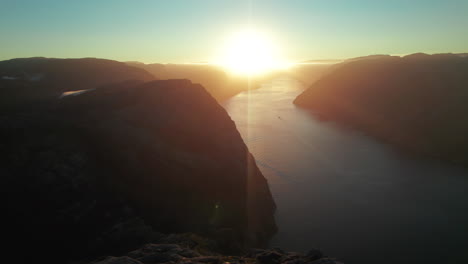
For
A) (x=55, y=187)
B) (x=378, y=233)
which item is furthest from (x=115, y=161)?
(x=378, y=233)

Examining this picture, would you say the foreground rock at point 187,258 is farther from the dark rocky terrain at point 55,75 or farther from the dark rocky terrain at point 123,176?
the dark rocky terrain at point 55,75

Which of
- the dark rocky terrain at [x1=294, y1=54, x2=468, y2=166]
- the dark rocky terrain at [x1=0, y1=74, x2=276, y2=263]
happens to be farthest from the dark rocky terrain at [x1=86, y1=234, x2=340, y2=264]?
the dark rocky terrain at [x1=294, y1=54, x2=468, y2=166]

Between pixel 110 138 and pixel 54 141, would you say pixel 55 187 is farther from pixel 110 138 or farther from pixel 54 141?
pixel 110 138

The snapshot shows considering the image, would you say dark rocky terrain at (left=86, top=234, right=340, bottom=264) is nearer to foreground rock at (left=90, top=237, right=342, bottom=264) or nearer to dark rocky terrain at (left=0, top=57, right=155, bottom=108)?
foreground rock at (left=90, top=237, right=342, bottom=264)

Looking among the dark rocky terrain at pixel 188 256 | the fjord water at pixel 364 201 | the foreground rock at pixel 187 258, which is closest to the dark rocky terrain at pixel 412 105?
the fjord water at pixel 364 201

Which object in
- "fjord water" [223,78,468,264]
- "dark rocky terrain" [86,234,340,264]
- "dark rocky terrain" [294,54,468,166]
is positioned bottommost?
"fjord water" [223,78,468,264]
